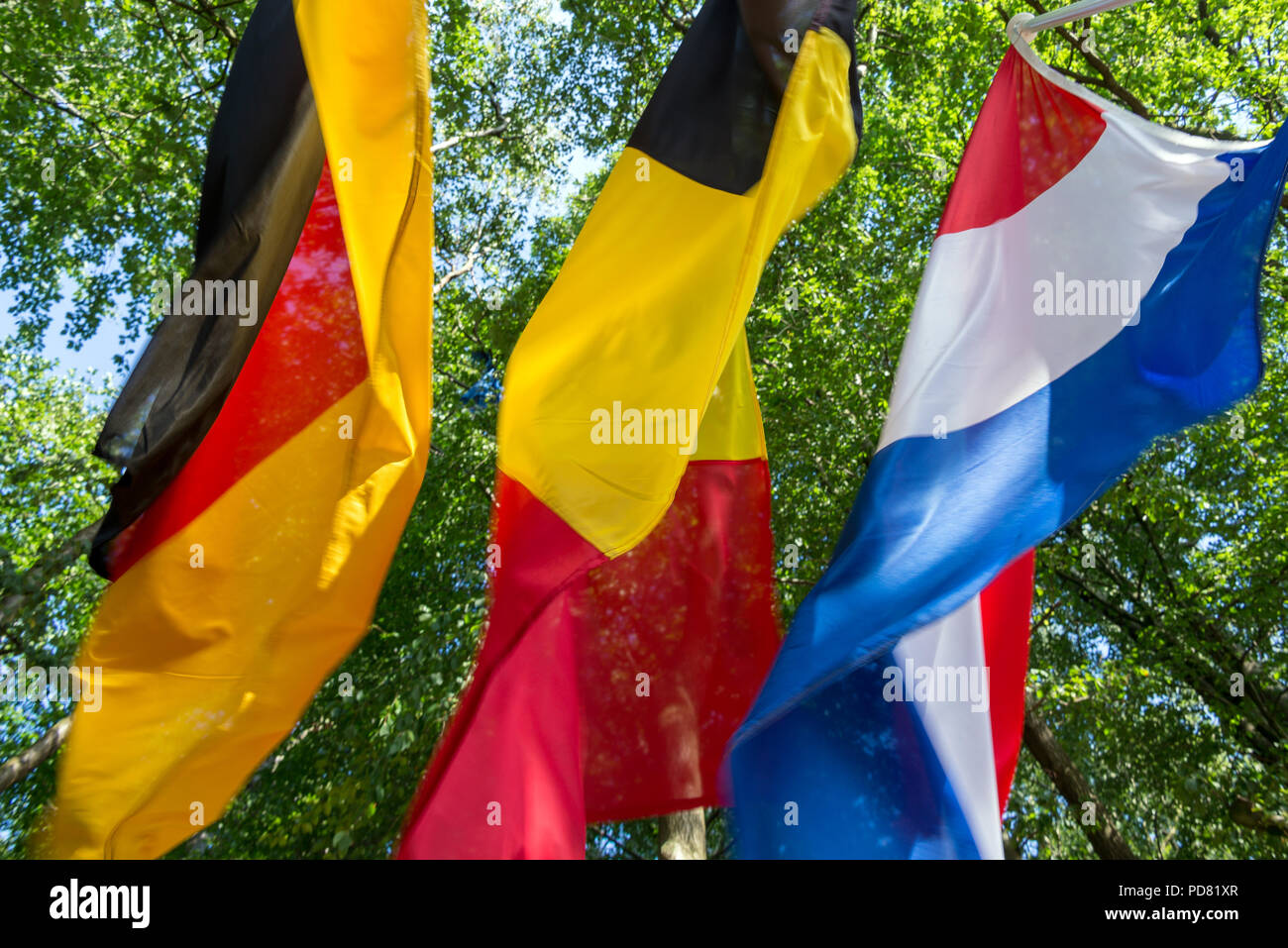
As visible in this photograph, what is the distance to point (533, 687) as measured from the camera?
3.93 metres

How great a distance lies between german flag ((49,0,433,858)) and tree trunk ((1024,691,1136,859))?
675 centimetres

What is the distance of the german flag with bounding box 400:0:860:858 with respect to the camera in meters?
3.86

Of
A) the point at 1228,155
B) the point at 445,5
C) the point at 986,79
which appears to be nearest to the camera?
the point at 1228,155

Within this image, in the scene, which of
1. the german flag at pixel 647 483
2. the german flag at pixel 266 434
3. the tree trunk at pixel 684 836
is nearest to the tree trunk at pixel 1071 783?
the tree trunk at pixel 684 836

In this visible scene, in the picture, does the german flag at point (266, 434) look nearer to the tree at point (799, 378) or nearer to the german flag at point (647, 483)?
the german flag at point (647, 483)

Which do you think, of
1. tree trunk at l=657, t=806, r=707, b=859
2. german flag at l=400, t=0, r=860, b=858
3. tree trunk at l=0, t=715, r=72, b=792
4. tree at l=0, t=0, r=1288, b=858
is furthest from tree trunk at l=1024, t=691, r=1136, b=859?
tree trunk at l=0, t=715, r=72, b=792

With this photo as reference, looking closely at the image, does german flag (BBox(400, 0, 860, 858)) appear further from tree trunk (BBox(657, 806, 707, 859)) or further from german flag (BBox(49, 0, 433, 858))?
tree trunk (BBox(657, 806, 707, 859))

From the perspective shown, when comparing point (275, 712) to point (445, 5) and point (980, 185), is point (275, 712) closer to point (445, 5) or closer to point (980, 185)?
point (980, 185)

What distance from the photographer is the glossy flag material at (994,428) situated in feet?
11.8

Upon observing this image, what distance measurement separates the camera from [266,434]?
4383mm

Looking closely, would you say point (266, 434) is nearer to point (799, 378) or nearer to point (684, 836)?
point (684, 836)

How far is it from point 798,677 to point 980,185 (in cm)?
271

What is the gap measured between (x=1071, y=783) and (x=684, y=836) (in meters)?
4.15
